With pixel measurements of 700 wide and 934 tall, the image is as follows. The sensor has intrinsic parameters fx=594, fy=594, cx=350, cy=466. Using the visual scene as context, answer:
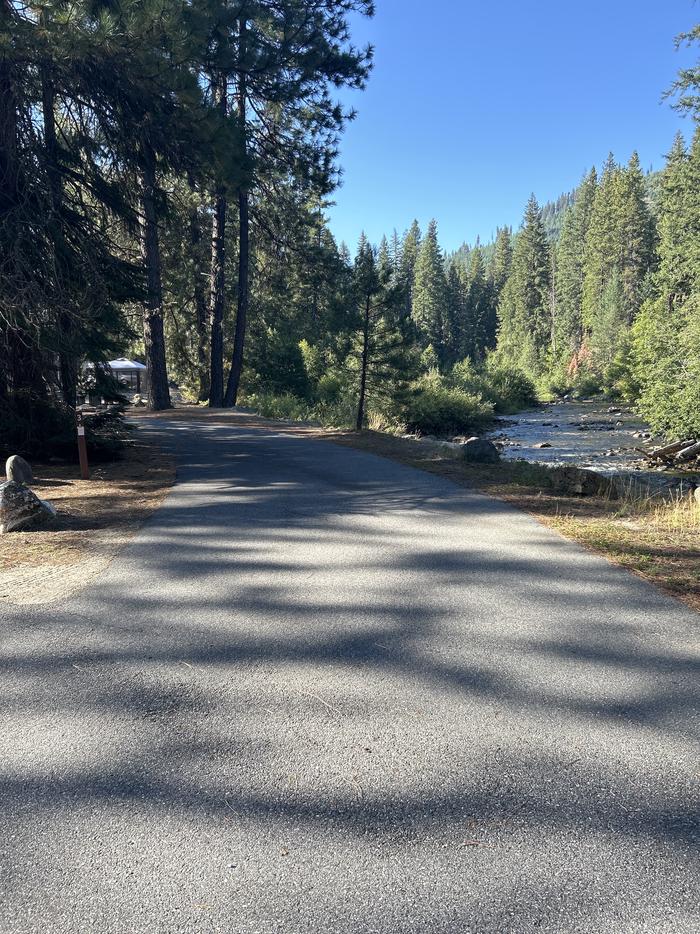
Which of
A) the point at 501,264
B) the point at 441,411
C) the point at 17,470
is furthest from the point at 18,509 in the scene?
the point at 501,264

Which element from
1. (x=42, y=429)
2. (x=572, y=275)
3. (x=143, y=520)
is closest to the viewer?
(x=143, y=520)

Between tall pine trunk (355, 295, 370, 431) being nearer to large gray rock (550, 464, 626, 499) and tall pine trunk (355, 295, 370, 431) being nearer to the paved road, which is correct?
large gray rock (550, 464, 626, 499)

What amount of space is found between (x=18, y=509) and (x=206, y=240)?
78.3 feet

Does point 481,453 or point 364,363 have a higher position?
point 364,363

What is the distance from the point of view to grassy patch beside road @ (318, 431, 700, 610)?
Answer: 5367 millimetres

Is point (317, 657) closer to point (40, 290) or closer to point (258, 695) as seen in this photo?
point (258, 695)

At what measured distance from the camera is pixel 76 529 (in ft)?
22.5

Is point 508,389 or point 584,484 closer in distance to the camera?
point 584,484

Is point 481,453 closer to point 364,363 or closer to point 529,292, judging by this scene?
point 364,363

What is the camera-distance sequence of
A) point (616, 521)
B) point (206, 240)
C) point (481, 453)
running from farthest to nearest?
point (206, 240)
point (481, 453)
point (616, 521)

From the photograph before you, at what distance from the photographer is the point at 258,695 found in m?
3.27

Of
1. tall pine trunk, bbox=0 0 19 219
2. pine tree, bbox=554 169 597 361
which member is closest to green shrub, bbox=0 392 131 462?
tall pine trunk, bbox=0 0 19 219

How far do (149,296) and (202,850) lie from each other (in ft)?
35.6

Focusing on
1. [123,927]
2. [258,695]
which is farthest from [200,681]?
[123,927]
